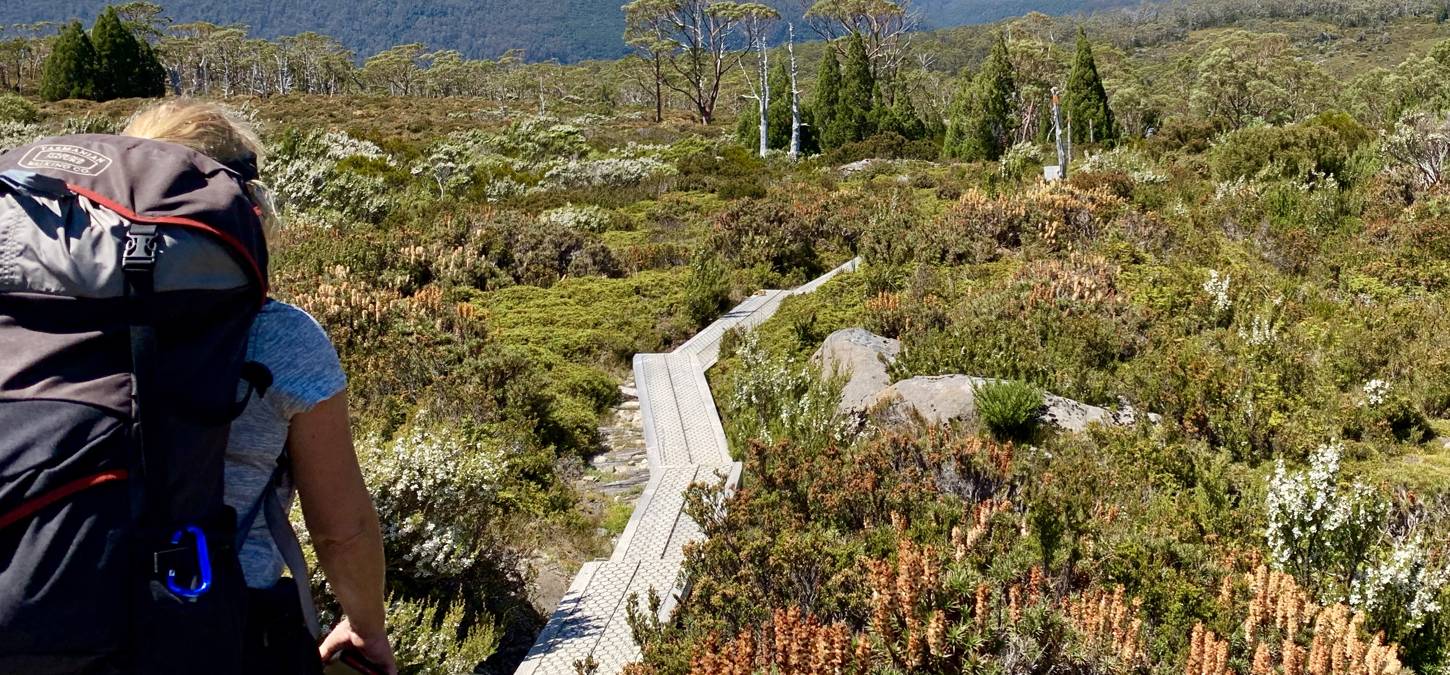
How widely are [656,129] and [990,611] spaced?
1570 inches

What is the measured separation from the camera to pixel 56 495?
1321 millimetres

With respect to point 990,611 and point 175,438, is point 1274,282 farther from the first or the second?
point 175,438

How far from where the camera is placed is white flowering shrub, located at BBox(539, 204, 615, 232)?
16.3 meters

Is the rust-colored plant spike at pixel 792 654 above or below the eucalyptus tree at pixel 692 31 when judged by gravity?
below

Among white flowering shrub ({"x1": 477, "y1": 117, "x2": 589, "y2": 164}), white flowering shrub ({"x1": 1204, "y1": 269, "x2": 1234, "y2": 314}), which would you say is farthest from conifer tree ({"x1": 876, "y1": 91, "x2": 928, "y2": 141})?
white flowering shrub ({"x1": 1204, "y1": 269, "x2": 1234, "y2": 314})

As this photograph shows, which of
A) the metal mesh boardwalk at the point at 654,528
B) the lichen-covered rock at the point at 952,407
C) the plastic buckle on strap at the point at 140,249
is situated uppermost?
the plastic buckle on strap at the point at 140,249

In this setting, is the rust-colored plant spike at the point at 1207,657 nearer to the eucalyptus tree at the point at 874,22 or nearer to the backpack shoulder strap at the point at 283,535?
the backpack shoulder strap at the point at 283,535

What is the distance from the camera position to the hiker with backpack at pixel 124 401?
1.32 meters

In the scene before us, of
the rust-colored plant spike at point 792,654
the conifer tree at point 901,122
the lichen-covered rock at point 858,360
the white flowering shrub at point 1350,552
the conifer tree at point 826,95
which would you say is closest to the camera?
the rust-colored plant spike at point 792,654

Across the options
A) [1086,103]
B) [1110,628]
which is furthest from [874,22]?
[1110,628]

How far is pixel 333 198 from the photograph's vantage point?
1664 centimetres

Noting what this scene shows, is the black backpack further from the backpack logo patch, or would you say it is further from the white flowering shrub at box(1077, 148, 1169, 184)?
the white flowering shrub at box(1077, 148, 1169, 184)

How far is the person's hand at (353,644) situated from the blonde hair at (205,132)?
0.79 metres

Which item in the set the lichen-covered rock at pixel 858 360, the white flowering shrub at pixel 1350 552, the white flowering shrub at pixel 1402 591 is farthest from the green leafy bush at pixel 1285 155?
the white flowering shrub at pixel 1402 591
